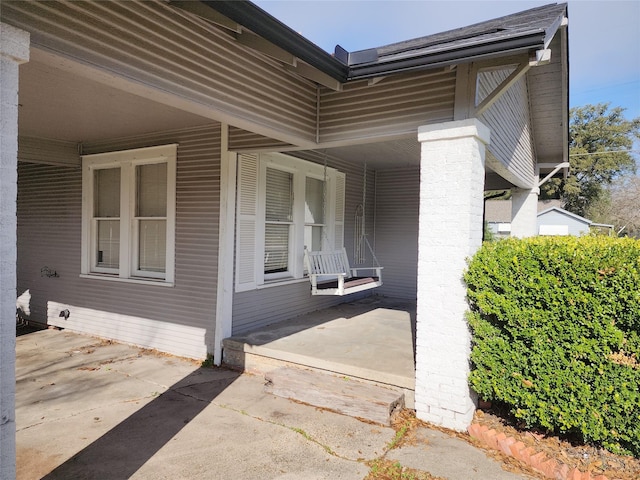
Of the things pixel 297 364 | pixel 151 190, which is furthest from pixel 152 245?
pixel 297 364

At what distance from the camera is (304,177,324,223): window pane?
639cm

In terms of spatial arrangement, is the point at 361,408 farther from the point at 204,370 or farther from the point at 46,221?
the point at 46,221

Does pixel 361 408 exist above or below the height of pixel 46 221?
below

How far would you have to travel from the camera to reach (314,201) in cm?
656

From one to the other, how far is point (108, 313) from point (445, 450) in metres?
4.96

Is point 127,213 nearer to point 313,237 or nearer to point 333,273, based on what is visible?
point 313,237

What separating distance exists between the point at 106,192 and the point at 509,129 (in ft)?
19.2

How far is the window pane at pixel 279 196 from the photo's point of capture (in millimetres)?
5562

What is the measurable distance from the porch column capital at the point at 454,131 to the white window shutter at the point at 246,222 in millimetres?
2434

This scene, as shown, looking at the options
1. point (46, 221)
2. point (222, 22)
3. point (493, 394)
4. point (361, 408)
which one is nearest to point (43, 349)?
point (46, 221)

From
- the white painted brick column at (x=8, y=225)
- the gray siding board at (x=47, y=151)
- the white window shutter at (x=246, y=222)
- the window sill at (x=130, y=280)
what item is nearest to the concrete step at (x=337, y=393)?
the white window shutter at (x=246, y=222)

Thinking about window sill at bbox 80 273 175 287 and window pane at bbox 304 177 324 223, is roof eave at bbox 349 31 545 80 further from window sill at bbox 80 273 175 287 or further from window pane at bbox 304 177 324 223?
window sill at bbox 80 273 175 287

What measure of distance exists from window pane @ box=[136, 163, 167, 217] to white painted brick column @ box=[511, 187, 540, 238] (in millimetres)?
6511

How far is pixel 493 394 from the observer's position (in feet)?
10.5
